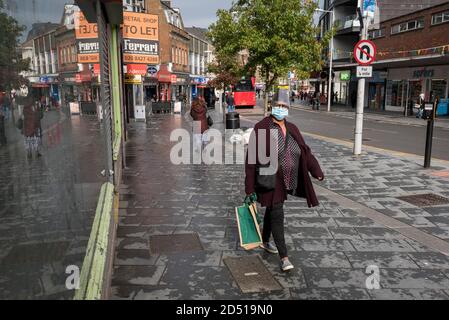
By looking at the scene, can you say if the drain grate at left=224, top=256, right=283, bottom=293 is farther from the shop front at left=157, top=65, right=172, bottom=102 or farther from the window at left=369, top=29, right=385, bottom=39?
the shop front at left=157, top=65, right=172, bottom=102

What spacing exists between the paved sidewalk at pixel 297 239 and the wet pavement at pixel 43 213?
50.9 inches

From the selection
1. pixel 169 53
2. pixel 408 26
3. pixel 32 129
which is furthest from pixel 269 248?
pixel 169 53

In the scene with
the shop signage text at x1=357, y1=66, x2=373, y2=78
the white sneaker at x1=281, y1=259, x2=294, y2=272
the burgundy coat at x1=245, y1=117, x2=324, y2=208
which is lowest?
the white sneaker at x1=281, y1=259, x2=294, y2=272

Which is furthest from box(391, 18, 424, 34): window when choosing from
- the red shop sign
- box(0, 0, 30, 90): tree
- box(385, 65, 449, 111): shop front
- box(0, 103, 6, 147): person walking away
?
box(0, 103, 6, 147): person walking away

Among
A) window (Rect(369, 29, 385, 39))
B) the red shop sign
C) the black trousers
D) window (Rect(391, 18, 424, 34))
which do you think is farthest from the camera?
window (Rect(369, 29, 385, 39))

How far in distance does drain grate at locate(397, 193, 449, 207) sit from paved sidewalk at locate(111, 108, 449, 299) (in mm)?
178

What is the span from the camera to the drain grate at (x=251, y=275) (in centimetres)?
382

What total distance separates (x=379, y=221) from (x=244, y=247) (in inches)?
92.0

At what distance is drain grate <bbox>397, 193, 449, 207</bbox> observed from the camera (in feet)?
21.9

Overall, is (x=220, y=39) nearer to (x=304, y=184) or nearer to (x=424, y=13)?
(x=304, y=184)

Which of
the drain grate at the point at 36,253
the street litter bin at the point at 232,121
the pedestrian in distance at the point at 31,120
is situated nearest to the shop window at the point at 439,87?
the street litter bin at the point at 232,121

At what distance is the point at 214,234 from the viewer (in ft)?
17.1
